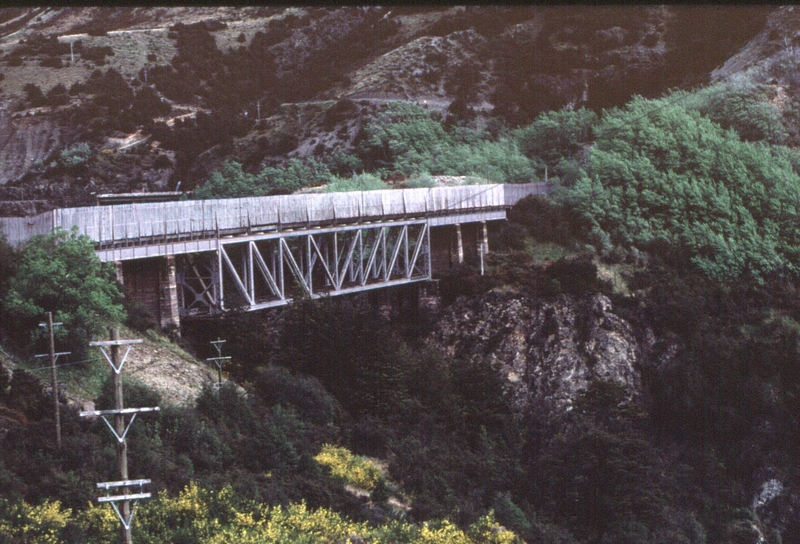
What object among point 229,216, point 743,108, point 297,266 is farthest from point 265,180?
point 229,216

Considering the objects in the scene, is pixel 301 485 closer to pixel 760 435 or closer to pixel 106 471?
pixel 106 471

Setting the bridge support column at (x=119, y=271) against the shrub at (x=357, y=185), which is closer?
the bridge support column at (x=119, y=271)

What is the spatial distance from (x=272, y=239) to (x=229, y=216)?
2383mm

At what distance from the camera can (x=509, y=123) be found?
88.5 meters

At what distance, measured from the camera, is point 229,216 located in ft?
131

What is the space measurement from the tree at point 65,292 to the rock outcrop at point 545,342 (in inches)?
835

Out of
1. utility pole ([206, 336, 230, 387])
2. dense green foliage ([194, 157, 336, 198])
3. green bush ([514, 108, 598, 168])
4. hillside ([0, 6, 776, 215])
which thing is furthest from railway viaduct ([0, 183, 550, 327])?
hillside ([0, 6, 776, 215])

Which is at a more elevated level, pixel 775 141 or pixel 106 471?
pixel 775 141

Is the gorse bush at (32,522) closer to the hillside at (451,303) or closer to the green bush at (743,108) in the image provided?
the hillside at (451,303)

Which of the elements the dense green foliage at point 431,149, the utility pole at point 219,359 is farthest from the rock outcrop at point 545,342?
the dense green foliage at point 431,149

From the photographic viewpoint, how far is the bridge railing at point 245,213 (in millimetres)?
34062

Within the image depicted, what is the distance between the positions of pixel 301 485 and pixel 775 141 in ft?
158

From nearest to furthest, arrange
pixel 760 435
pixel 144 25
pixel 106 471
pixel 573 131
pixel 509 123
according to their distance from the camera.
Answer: pixel 106 471, pixel 760 435, pixel 573 131, pixel 509 123, pixel 144 25

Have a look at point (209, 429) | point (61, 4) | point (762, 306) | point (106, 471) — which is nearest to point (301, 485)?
point (209, 429)
